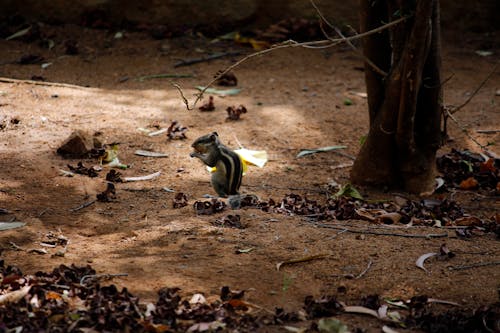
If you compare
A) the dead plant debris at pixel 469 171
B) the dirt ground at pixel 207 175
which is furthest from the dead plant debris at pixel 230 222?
the dead plant debris at pixel 469 171

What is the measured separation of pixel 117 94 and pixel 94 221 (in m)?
3.60

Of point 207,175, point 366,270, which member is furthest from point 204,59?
point 366,270

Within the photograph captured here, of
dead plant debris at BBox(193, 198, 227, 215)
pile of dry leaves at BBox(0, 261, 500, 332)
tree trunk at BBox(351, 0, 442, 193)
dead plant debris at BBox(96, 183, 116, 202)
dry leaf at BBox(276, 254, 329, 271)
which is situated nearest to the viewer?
pile of dry leaves at BBox(0, 261, 500, 332)

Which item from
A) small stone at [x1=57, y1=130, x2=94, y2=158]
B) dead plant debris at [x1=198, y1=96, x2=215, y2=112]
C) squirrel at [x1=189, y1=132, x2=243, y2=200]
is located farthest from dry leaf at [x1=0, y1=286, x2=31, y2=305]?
dead plant debris at [x1=198, y1=96, x2=215, y2=112]

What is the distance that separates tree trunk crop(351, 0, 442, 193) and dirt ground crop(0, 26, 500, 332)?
0.29 m

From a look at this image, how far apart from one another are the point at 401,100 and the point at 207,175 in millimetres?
1931

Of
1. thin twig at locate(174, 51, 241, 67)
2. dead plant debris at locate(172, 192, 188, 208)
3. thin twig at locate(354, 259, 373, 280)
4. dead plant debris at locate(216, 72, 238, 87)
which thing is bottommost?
thin twig at locate(174, 51, 241, 67)

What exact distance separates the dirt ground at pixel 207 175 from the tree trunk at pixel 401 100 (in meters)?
0.29

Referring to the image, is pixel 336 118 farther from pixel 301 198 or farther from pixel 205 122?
pixel 301 198

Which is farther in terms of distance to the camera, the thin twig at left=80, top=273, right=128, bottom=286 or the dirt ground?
the dirt ground

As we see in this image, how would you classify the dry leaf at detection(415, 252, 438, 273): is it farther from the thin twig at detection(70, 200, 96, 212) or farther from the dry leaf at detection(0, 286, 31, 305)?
the thin twig at detection(70, 200, 96, 212)

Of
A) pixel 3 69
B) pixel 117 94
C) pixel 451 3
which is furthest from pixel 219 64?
pixel 451 3

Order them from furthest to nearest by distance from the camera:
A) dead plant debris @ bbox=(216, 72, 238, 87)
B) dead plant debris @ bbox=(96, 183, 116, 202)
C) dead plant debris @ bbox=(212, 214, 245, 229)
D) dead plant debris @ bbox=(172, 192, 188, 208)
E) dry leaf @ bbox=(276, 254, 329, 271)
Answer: dead plant debris @ bbox=(216, 72, 238, 87) < dead plant debris @ bbox=(96, 183, 116, 202) < dead plant debris @ bbox=(172, 192, 188, 208) < dead plant debris @ bbox=(212, 214, 245, 229) < dry leaf @ bbox=(276, 254, 329, 271)

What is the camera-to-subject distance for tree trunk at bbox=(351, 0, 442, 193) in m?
6.17
